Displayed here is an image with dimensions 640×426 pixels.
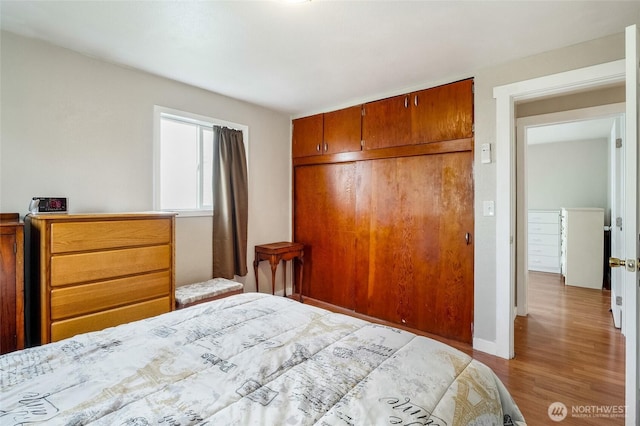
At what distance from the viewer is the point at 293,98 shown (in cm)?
344

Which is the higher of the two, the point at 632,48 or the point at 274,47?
the point at 274,47

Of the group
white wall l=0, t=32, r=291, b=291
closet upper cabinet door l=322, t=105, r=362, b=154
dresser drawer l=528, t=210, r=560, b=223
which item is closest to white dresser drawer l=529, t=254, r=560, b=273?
dresser drawer l=528, t=210, r=560, b=223

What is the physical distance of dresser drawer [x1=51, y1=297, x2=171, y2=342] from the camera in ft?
6.38

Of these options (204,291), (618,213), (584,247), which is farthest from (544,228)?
(204,291)

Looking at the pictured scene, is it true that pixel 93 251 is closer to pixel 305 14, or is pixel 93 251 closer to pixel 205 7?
pixel 205 7

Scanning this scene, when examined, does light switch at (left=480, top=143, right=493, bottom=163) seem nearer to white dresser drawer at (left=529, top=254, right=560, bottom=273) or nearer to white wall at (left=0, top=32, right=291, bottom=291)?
white wall at (left=0, top=32, right=291, bottom=291)

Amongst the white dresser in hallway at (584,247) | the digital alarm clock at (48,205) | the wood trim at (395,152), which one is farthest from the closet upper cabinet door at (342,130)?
the white dresser in hallway at (584,247)

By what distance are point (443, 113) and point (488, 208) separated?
3.17 ft

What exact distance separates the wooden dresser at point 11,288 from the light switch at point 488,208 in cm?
331

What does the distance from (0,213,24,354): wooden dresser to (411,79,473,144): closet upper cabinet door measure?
3131mm

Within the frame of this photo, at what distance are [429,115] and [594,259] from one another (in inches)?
150

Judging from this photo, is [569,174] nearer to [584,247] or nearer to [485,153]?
[584,247]

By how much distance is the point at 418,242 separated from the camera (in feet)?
10.0

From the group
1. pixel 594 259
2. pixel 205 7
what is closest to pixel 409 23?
pixel 205 7
